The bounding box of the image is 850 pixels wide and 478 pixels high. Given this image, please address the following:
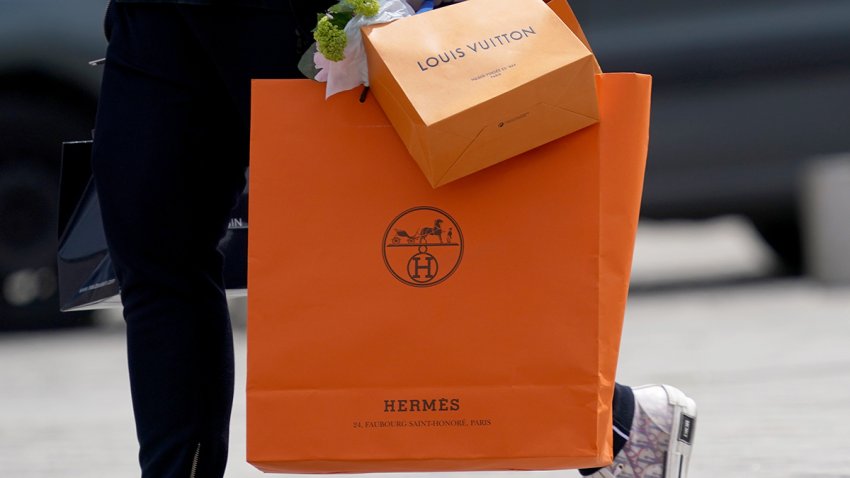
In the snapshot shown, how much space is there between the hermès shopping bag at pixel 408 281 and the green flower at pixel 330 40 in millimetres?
75

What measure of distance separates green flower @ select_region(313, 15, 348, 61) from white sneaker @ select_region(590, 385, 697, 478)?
88 cm

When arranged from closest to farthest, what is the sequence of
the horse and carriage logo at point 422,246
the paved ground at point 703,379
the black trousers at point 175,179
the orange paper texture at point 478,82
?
the orange paper texture at point 478,82
the horse and carriage logo at point 422,246
the black trousers at point 175,179
the paved ground at point 703,379

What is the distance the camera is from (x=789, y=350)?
509cm

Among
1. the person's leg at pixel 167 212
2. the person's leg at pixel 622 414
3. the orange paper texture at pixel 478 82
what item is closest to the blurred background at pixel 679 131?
the person's leg at pixel 622 414

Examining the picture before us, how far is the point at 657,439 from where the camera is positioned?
8.50ft

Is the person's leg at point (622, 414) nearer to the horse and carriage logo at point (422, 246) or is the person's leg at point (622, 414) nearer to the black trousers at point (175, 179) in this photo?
the horse and carriage logo at point (422, 246)

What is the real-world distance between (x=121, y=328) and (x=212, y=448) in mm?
4235

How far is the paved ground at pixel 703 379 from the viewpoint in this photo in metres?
3.53

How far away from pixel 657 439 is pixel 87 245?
3.44 ft

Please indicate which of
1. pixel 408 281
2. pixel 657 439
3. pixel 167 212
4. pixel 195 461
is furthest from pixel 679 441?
pixel 167 212

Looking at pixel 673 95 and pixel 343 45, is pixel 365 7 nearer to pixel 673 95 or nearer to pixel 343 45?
pixel 343 45

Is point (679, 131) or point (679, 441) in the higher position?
point (679, 131)

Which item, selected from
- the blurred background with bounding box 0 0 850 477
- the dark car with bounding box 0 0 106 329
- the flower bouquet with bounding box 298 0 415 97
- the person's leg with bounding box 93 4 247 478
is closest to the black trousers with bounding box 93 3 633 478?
the person's leg with bounding box 93 4 247 478

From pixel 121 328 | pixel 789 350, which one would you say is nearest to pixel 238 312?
pixel 121 328
